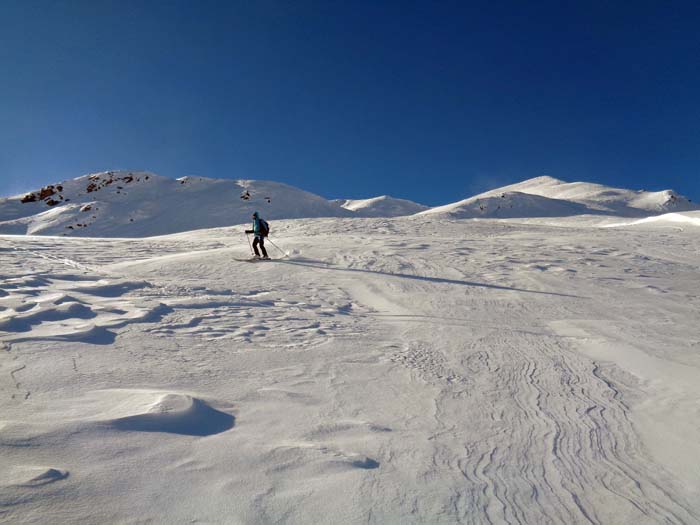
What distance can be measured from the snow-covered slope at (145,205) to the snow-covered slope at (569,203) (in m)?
15.6

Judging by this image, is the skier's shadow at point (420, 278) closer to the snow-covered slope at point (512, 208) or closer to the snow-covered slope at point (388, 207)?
the snow-covered slope at point (512, 208)

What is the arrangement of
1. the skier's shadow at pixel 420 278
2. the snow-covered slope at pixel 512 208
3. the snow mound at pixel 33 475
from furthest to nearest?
1. the snow-covered slope at pixel 512 208
2. the skier's shadow at pixel 420 278
3. the snow mound at pixel 33 475

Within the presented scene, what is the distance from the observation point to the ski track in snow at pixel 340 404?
90.7 inches

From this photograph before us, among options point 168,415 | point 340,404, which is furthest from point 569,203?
point 168,415

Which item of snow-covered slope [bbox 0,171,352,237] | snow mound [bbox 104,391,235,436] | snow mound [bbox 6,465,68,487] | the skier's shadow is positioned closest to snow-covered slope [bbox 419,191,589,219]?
snow-covered slope [bbox 0,171,352,237]

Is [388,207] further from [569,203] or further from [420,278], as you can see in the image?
[420,278]

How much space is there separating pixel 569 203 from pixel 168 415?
52.2 meters

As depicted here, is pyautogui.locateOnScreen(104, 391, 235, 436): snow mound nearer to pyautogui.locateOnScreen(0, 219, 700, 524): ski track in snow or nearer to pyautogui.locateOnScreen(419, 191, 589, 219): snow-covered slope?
pyautogui.locateOnScreen(0, 219, 700, 524): ski track in snow

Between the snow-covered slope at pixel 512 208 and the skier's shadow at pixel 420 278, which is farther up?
the snow-covered slope at pixel 512 208

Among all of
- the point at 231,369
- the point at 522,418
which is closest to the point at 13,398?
the point at 231,369

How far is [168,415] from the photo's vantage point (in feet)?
9.64

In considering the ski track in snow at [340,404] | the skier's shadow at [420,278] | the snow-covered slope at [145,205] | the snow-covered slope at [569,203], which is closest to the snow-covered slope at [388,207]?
the snow-covered slope at [569,203]

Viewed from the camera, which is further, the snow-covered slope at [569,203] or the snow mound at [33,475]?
the snow-covered slope at [569,203]

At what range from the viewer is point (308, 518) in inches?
84.6
